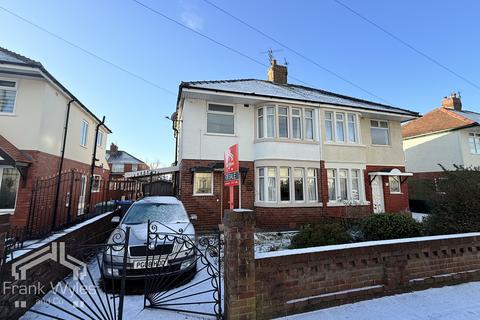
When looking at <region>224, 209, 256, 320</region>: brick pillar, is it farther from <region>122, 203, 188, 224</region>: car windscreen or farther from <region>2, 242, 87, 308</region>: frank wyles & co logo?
<region>122, 203, 188, 224</region>: car windscreen

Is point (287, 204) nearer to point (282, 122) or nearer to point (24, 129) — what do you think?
point (282, 122)

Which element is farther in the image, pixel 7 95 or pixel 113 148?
pixel 113 148

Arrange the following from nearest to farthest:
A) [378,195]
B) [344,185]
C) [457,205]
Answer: [457,205], [344,185], [378,195]

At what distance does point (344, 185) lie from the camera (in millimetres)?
13070

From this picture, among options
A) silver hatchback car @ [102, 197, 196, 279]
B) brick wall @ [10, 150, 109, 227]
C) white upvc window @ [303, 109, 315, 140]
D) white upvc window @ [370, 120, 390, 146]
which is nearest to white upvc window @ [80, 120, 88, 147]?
brick wall @ [10, 150, 109, 227]

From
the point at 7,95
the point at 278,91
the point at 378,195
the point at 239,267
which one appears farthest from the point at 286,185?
the point at 7,95

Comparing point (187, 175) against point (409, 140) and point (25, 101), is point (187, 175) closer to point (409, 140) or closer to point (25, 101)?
point (25, 101)

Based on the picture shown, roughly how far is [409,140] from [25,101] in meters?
28.1

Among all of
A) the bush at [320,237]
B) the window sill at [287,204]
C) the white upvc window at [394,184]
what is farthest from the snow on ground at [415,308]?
the white upvc window at [394,184]

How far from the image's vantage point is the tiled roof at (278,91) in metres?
11.7

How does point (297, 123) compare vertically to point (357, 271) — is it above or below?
above

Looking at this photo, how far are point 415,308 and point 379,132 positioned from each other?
12.8 metres

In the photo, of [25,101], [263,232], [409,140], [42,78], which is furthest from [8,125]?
[409,140]

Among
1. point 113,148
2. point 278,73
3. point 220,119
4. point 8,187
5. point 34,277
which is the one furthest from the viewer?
point 113,148
